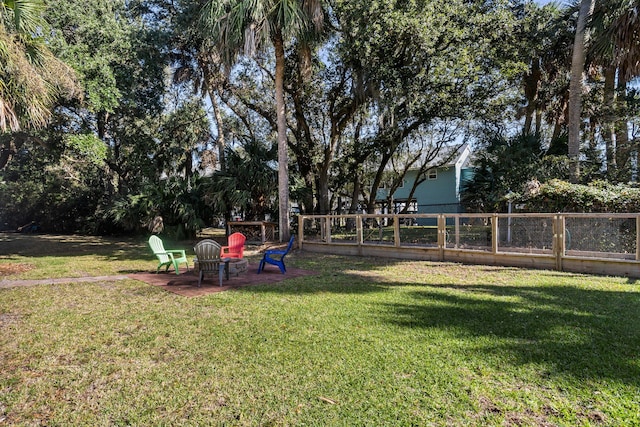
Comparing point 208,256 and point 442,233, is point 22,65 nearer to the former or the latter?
point 208,256

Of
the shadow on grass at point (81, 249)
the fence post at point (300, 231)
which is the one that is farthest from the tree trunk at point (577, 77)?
the shadow on grass at point (81, 249)

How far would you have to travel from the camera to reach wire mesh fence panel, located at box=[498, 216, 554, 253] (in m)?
7.89

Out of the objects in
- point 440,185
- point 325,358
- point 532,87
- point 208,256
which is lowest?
point 325,358

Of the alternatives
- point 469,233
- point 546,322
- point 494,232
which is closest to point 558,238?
point 494,232

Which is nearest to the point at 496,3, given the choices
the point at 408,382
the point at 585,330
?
the point at 585,330

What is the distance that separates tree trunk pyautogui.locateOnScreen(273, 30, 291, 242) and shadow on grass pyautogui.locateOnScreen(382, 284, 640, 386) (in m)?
7.97

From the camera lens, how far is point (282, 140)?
1305 cm

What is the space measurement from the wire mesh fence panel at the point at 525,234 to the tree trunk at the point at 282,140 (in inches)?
302

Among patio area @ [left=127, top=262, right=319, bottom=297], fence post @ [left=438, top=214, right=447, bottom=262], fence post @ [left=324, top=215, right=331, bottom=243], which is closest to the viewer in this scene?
patio area @ [left=127, top=262, right=319, bottom=297]

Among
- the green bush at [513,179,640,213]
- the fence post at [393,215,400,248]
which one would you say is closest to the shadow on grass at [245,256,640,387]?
the green bush at [513,179,640,213]

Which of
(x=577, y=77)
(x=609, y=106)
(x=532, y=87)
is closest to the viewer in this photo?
(x=577, y=77)

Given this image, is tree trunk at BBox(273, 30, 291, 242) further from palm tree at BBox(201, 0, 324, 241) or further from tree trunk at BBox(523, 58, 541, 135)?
tree trunk at BBox(523, 58, 541, 135)

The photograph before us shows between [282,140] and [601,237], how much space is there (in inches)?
399

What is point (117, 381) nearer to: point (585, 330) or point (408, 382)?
point (408, 382)
